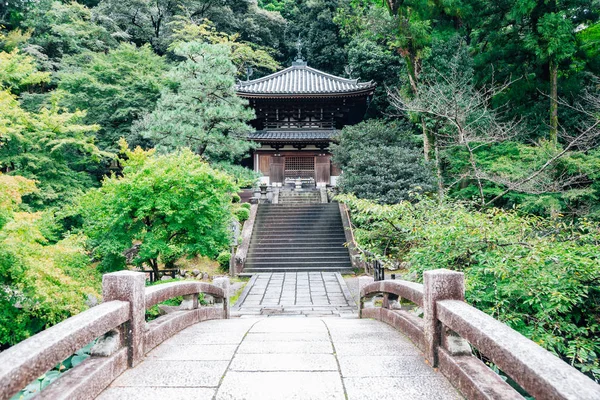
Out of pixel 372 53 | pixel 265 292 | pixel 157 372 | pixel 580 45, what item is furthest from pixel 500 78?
pixel 157 372

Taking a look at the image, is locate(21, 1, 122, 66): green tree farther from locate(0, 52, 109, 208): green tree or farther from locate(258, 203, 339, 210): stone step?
locate(258, 203, 339, 210): stone step

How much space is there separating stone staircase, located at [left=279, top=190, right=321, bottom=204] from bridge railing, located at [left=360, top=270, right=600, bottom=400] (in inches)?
625

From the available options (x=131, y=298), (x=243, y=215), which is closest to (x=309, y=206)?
(x=243, y=215)

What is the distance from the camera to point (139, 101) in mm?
19953

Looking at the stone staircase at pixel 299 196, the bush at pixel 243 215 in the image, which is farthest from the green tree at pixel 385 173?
the bush at pixel 243 215

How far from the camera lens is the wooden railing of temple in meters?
1.83

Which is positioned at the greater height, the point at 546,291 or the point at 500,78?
the point at 500,78

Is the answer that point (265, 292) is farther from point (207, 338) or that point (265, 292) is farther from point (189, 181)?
point (207, 338)

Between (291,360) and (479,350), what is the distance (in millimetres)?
1485

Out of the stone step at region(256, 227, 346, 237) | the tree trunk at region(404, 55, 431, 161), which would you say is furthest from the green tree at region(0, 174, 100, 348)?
the tree trunk at region(404, 55, 431, 161)

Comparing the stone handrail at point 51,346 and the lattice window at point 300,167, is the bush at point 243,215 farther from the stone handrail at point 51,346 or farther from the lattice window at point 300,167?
the stone handrail at point 51,346

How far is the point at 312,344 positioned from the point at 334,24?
3377 centimetres

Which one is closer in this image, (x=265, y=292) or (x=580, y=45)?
(x=265, y=292)

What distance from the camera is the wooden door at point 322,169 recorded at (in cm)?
2277
